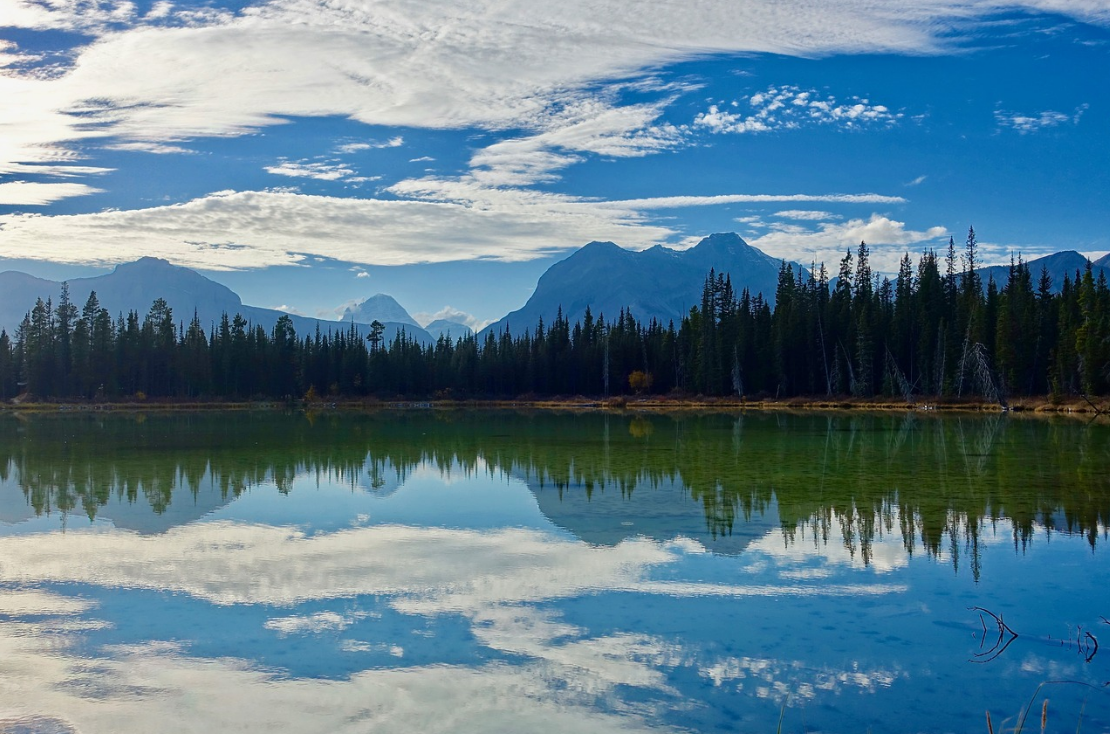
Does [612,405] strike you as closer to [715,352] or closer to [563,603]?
[715,352]

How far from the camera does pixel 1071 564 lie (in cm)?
1426

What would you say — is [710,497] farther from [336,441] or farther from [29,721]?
[336,441]

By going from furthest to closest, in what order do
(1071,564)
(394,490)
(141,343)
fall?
(141,343) → (394,490) → (1071,564)

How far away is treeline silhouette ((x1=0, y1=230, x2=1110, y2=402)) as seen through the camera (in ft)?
253

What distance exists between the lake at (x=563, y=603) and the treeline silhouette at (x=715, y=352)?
2229 inches

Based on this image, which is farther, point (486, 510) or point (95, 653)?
point (486, 510)

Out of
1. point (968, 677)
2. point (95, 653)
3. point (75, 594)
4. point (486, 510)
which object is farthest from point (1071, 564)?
point (75, 594)

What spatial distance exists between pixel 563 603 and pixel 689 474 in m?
15.2

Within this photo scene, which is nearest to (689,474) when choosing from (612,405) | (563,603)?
(563,603)

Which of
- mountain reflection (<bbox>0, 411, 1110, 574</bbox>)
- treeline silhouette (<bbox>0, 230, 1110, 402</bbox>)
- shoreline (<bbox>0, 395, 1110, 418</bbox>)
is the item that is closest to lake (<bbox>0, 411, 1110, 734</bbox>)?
mountain reflection (<bbox>0, 411, 1110, 574</bbox>)

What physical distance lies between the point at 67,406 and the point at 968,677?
11150cm

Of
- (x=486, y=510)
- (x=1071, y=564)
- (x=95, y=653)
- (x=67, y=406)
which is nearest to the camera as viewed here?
(x=95, y=653)

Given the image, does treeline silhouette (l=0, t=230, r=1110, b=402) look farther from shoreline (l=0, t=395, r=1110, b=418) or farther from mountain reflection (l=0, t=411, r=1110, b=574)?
mountain reflection (l=0, t=411, r=1110, b=574)

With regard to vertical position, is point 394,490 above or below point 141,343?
below
